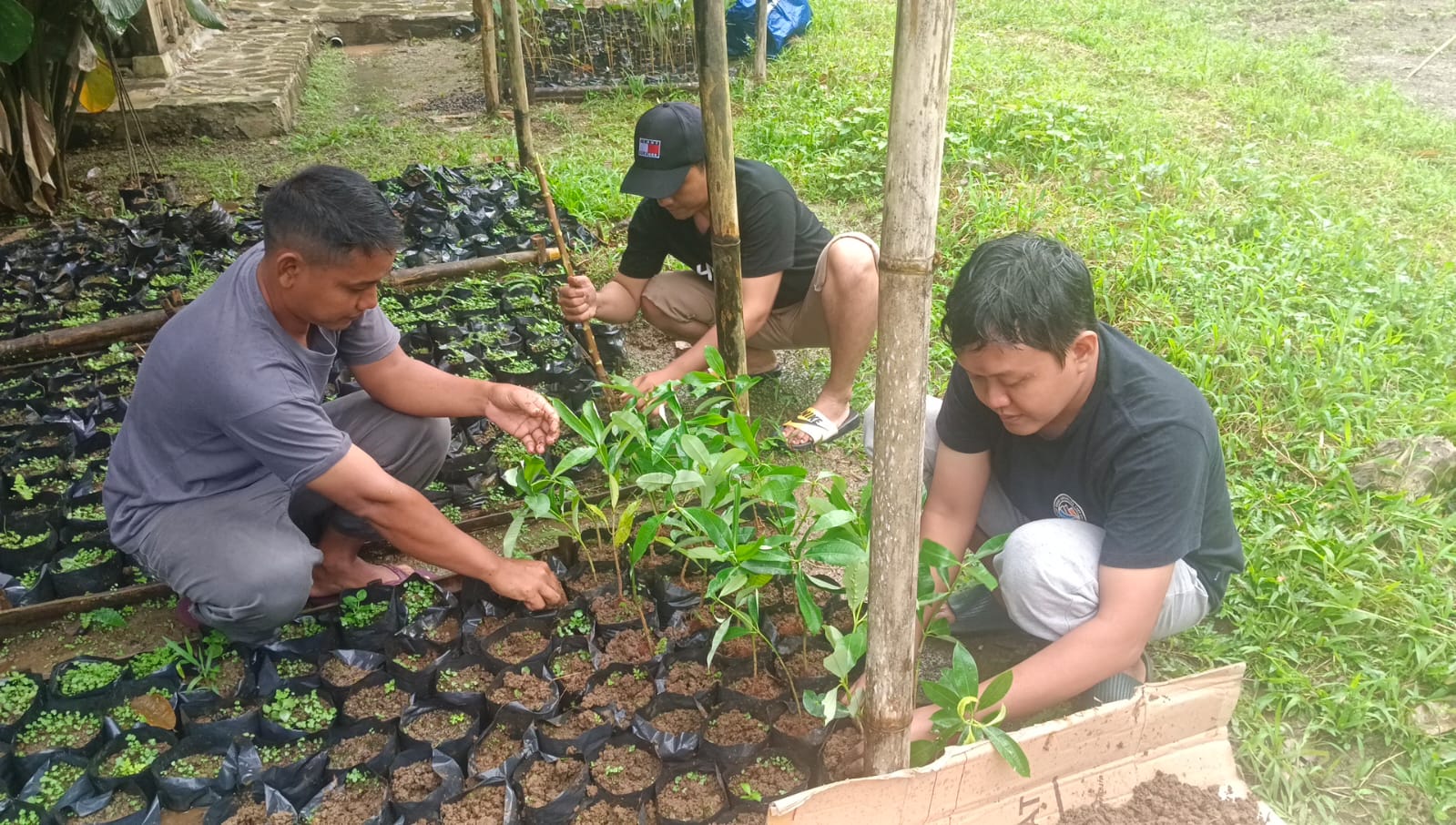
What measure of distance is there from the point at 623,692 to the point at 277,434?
2.83ft

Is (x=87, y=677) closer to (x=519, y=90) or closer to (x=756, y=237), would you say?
(x=756, y=237)

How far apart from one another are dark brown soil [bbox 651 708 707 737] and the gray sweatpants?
0.67m

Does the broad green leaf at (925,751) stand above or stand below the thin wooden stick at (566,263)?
below

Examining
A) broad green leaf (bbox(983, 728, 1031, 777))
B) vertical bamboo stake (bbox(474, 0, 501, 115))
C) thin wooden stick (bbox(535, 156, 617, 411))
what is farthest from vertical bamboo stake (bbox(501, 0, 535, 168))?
broad green leaf (bbox(983, 728, 1031, 777))

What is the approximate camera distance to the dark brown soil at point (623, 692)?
190 cm

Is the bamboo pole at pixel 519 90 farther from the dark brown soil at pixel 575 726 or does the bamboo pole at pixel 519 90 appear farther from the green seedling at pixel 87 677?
the dark brown soil at pixel 575 726

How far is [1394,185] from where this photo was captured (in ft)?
13.6

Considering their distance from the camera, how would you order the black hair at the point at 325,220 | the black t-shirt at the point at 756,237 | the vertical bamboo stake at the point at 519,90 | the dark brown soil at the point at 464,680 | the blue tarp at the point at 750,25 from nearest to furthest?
the black hair at the point at 325,220
the dark brown soil at the point at 464,680
the black t-shirt at the point at 756,237
the vertical bamboo stake at the point at 519,90
the blue tarp at the point at 750,25

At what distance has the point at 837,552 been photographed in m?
1.54

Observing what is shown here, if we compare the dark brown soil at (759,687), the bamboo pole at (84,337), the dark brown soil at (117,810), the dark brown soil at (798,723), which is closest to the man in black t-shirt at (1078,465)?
the dark brown soil at (798,723)

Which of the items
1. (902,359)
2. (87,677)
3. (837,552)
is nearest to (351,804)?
(87,677)

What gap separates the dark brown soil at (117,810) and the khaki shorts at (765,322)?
195 cm

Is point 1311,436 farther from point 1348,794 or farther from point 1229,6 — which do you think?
point 1229,6

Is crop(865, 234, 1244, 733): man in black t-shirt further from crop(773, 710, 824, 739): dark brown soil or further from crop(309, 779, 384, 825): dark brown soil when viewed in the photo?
crop(309, 779, 384, 825): dark brown soil
